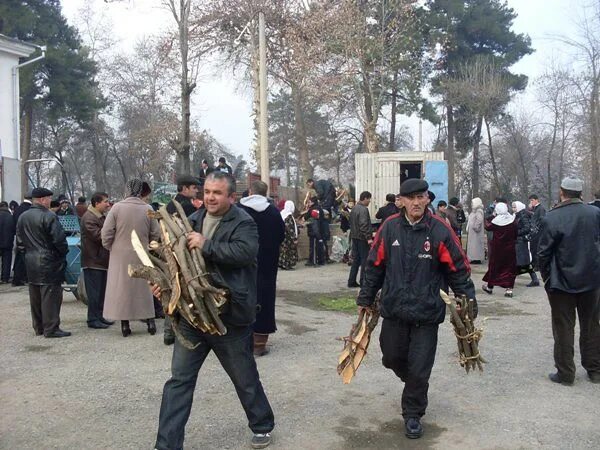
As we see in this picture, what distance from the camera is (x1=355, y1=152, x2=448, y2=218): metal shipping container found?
19.3 meters

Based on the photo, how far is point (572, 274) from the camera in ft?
17.5

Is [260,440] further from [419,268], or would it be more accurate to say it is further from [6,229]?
[6,229]

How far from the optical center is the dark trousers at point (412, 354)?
4188mm

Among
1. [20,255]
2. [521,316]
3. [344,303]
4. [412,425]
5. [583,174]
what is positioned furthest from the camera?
[583,174]

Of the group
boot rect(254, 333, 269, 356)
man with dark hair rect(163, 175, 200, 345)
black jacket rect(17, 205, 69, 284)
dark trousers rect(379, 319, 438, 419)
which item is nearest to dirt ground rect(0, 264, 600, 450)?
boot rect(254, 333, 269, 356)

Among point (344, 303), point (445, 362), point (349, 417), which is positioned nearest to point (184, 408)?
point (349, 417)

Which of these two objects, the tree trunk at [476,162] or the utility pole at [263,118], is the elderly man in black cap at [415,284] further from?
Result: the tree trunk at [476,162]

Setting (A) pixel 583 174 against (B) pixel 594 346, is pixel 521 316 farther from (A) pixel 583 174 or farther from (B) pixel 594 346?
(A) pixel 583 174

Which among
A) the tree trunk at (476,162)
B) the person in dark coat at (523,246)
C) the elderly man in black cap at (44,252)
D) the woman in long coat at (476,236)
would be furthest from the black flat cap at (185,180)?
the tree trunk at (476,162)

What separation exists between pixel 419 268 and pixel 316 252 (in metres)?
11.7

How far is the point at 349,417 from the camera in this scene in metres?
4.67

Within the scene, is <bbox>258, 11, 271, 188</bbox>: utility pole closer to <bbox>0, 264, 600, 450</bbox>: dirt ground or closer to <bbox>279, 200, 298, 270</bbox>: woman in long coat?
<bbox>279, 200, 298, 270</bbox>: woman in long coat

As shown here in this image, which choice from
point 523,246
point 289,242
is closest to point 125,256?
point 523,246

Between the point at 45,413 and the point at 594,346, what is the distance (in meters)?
4.85
